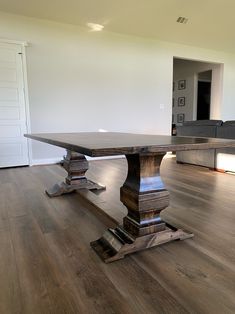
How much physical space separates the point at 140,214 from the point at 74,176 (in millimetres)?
1416

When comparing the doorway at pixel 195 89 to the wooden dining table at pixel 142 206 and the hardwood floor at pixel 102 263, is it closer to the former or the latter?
the hardwood floor at pixel 102 263

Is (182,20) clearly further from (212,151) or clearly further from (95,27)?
(212,151)

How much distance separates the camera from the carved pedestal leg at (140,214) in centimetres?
147

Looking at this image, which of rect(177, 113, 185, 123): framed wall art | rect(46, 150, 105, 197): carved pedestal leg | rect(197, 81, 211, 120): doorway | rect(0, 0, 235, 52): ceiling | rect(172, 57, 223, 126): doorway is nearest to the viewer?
rect(46, 150, 105, 197): carved pedestal leg

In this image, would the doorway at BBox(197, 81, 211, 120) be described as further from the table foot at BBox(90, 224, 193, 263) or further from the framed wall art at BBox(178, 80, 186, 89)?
the table foot at BBox(90, 224, 193, 263)

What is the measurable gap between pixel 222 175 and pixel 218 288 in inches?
102

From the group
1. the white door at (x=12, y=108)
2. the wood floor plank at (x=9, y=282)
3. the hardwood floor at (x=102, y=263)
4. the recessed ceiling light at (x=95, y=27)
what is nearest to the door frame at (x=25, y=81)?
the white door at (x=12, y=108)

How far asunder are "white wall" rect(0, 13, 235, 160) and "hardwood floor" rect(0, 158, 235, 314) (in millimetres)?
2480

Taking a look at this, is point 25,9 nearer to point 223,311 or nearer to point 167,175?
point 167,175

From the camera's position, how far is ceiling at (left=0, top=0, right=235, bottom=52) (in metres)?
3.82

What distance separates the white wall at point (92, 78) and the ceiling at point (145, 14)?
238mm

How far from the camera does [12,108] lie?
4137 mm

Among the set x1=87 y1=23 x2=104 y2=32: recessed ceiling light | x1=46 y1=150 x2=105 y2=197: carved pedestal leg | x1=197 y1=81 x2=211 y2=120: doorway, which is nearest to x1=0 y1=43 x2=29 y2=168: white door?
x1=87 y1=23 x2=104 y2=32: recessed ceiling light

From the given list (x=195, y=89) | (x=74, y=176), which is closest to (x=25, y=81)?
(x=74, y=176)
